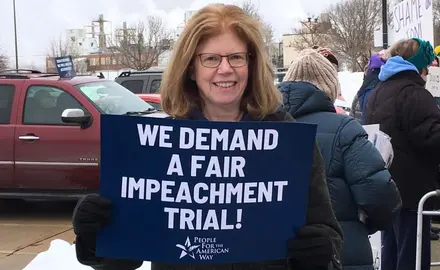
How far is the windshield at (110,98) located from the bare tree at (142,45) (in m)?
44.6

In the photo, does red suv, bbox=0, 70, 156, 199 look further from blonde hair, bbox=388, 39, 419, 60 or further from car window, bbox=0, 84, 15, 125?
blonde hair, bbox=388, 39, 419, 60

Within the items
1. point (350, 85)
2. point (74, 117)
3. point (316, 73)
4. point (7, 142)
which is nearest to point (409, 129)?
point (316, 73)

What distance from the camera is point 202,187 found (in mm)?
1738

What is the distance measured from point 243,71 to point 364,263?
1.36 meters

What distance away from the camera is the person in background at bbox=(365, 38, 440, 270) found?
13.4ft

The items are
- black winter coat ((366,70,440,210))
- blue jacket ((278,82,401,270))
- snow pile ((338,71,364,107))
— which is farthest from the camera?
snow pile ((338,71,364,107))

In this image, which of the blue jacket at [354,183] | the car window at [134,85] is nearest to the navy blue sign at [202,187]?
the blue jacket at [354,183]

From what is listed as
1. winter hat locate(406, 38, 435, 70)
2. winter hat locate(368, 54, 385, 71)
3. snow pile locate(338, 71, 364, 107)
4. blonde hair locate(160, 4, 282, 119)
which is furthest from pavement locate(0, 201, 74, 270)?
snow pile locate(338, 71, 364, 107)

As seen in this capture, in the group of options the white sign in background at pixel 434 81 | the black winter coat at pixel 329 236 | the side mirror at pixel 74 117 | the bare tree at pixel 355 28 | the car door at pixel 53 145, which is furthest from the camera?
the bare tree at pixel 355 28

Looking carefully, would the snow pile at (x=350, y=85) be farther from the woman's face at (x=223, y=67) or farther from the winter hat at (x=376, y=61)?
the woman's face at (x=223, y=67)

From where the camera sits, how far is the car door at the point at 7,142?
795 centimetres

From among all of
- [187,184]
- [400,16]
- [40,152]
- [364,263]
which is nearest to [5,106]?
[40,152]

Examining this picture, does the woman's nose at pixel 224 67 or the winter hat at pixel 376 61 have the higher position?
the winter hat at pixel 376 61

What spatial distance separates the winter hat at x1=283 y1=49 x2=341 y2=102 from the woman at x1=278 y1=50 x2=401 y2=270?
0.12m
